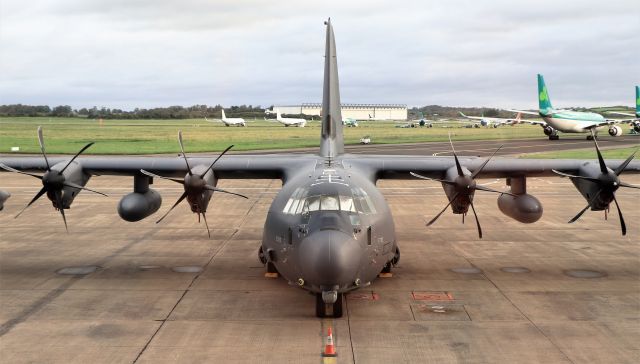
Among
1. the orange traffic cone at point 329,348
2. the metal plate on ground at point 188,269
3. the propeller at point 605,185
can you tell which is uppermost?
the propeller at point 605,185

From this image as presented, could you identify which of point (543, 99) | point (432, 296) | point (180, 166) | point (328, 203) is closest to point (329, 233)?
point (328, 203)

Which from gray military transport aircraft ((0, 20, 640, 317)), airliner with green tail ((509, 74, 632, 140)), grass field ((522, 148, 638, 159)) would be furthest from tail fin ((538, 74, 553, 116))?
gray military transport aircraft ((0, 20, 640, 317))

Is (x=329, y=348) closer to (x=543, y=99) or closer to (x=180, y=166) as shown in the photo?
(x=180, y=166)

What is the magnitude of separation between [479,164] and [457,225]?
808 cm

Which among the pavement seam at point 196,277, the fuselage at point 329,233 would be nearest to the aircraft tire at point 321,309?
the fuselage at point 329,233

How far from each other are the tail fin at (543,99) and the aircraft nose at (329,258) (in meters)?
77.5

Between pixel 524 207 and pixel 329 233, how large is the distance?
31.7 ft

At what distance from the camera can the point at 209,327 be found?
13.6 m

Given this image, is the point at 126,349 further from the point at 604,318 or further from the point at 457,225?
the point at 457,225

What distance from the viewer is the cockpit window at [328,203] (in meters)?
13.9

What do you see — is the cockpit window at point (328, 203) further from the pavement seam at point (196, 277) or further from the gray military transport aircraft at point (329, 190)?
the pavement seam at point (196, 277)

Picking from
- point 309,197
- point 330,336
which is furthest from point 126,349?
point 309,197

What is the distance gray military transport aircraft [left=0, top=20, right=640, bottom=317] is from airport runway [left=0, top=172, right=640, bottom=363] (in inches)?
47.1

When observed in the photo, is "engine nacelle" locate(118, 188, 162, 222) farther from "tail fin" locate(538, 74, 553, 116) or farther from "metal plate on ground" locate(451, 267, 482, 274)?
"tail fin" locate(538, 74, 553, 116)
